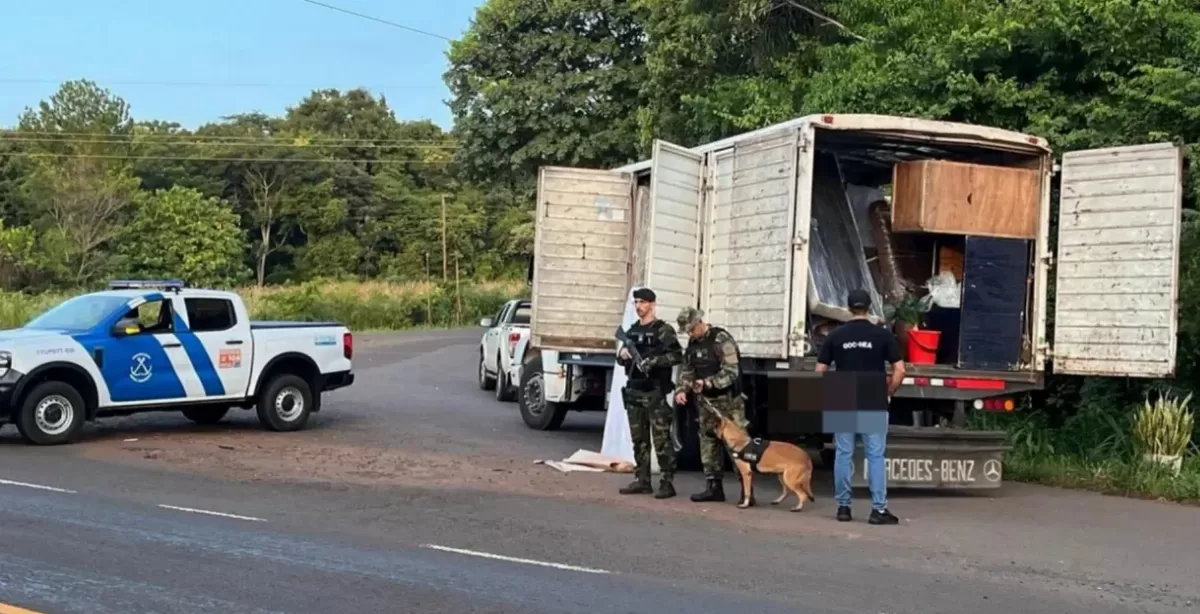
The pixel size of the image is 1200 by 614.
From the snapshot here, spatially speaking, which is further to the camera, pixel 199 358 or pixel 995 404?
pixel 199 358

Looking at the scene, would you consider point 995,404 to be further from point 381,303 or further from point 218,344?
point 381,303

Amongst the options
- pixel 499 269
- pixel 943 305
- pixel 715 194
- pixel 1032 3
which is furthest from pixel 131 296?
pixel 499 269

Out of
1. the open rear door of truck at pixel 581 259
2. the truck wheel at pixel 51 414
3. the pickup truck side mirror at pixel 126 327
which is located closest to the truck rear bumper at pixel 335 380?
the pickup truck side mirror at pixel 126 327

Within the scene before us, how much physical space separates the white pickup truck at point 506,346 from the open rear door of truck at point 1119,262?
8.62 m

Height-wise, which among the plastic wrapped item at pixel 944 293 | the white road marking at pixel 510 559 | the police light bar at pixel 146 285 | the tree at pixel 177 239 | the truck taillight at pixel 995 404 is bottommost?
the white road marking at pixel 510 559

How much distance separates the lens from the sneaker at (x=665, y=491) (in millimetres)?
10859

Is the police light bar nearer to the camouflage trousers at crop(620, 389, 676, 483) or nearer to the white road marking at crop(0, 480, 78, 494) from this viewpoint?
the white road marking at crop(0, 480, 78, 494)

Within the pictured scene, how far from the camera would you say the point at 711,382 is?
10477 millimetres

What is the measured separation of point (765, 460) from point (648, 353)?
131 cm

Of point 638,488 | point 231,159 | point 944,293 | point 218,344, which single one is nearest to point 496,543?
point 638,488

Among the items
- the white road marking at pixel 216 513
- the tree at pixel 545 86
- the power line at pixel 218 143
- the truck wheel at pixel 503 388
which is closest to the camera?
the white road marking at pixel 216 513

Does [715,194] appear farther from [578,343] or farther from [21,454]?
[21,454]

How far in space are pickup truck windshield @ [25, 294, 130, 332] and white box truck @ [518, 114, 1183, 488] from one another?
6110 mm

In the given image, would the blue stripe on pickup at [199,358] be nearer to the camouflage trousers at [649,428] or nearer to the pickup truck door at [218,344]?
the pickup truck door at [218,344]
